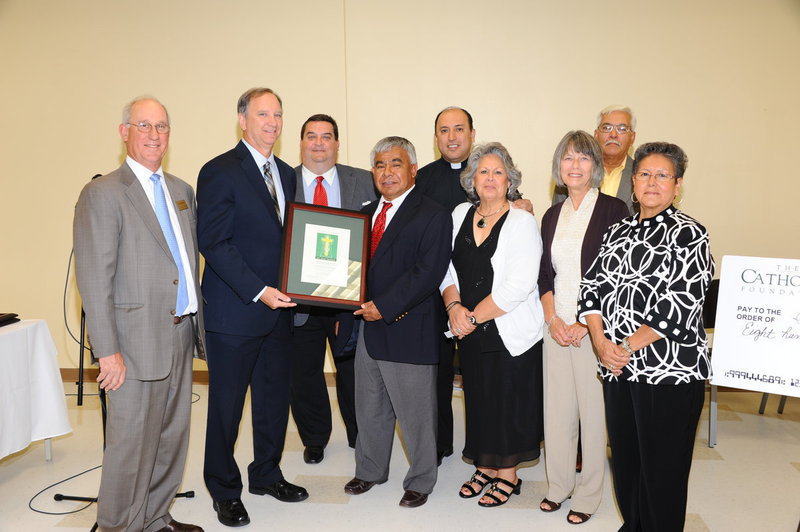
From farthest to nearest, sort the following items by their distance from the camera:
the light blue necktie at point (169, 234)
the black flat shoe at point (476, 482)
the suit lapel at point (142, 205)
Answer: the black flat shoe at point (476, 482) → the light blue necktie at point (169, 234) → the suit lapel at point (142, 205)

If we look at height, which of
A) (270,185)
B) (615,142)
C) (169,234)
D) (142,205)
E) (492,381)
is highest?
(615,142)

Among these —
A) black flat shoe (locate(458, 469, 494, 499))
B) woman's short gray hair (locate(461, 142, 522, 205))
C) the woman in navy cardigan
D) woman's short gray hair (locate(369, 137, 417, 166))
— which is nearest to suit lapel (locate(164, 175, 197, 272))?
woman's short gray hair (locate(369, 137, 417, 166))

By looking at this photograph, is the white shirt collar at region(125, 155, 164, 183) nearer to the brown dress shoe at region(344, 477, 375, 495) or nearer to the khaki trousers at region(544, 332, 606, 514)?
the brown dress shoe at region(344, 477, 375, 495)

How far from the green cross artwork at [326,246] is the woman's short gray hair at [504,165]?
0.79 m

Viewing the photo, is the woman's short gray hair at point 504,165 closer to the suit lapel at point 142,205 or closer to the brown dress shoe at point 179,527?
the suit lapel at point 142,205

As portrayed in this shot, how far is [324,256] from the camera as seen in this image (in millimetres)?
3168

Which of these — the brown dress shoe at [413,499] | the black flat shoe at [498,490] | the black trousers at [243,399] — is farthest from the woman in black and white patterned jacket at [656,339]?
the black trousers at [243,399]

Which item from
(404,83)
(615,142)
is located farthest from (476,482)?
(404,83)

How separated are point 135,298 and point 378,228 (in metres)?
1.26

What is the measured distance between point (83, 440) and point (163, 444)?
184cm

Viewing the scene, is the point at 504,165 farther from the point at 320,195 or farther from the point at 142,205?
the point at 142,205

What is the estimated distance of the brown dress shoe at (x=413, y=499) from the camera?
3.37 meters

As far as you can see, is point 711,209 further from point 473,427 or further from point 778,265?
point 473,427

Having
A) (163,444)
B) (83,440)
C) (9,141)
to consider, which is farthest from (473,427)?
(9,141)
